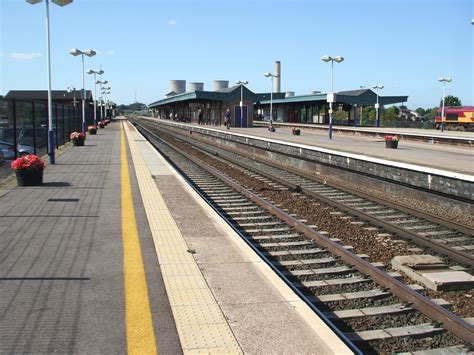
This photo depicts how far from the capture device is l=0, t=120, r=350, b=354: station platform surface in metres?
4.24

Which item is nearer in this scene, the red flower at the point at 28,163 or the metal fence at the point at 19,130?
the red flower at the point at 28,163

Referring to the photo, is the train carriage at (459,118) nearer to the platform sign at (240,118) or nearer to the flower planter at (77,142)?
the platform sign at (240,118)

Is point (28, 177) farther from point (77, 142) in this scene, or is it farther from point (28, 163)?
point (77, 142)

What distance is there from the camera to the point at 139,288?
5.50 metres

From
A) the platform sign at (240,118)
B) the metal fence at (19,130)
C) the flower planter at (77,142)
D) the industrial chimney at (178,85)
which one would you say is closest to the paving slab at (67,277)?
the metal fence at (19,130)

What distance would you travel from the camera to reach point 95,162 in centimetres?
2003

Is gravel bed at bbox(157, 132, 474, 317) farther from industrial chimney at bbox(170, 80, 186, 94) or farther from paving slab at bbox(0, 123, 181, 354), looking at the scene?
industrial chimney at bbox(170, 80, 186, 94)

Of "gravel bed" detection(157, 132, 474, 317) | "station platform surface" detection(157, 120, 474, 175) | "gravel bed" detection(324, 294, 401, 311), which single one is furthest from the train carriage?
"gravel bed" detection(324, 294, 401, 311)

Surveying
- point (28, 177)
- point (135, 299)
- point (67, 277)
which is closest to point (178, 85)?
point (28, 177)

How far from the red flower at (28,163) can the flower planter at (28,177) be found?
0.26ft

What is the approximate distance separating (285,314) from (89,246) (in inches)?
140

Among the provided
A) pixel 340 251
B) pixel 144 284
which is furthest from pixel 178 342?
pixel 340 251

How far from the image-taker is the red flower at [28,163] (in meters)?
13.0

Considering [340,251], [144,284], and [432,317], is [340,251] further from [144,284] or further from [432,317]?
[144,284]
